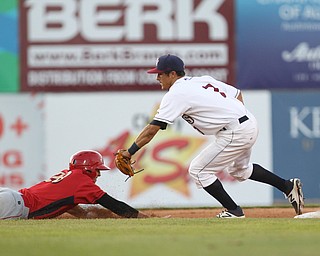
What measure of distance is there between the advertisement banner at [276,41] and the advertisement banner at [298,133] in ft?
1.05

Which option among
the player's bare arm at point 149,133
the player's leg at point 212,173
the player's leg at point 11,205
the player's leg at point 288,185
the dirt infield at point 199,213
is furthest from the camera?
the dirt infield at point 199,213

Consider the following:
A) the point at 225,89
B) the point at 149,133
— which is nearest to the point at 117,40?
the point at 225,89

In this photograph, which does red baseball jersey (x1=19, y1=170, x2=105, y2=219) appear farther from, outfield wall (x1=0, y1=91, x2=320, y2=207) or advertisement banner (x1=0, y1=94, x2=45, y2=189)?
advertisement banner (x1=0, y1=94, x2=45, y2=189)

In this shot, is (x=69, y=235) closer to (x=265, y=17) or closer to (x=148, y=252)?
(x=148, y=252)

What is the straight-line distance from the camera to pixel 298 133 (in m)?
14.7

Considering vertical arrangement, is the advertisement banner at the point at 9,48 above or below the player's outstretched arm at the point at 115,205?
above

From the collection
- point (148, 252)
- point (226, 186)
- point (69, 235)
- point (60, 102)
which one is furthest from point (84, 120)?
point (148, 252)

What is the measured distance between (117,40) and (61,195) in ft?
17.5

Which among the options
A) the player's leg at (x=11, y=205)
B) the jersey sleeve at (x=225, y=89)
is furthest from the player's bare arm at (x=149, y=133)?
the player's leg at (x=11, y=205)

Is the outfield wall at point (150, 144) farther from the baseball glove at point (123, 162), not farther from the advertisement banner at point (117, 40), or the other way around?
the baseball glove at point (123, 162)

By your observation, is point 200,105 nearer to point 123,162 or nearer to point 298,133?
point 123,162

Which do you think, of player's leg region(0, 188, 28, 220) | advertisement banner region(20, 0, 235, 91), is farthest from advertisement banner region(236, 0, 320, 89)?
player's leg region(0, 188, 28, 220)

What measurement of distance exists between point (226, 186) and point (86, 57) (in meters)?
→ 2.52

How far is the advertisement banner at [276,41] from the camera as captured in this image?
48.5 feet
